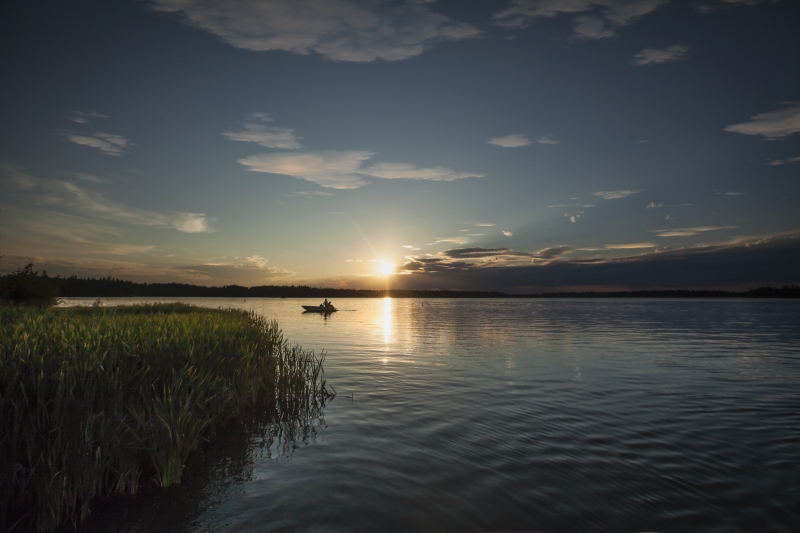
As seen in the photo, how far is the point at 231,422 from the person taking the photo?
42.4 feet

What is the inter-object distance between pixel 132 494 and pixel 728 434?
1543 centimetres

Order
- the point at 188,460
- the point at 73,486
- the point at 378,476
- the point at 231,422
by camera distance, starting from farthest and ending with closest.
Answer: the point at 231,422 < the point at 188,460 < the point at 378,476 < the point at 73,486

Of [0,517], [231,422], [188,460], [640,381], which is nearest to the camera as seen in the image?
[0,517]

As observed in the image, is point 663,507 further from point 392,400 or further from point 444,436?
point 392,400

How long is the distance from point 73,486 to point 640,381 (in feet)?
69.6

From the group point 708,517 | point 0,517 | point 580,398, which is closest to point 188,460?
point 0,517

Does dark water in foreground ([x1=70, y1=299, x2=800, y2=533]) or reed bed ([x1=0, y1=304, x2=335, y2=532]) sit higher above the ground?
reed bed ([x1=0, y1=304, x2=335, y2=532])

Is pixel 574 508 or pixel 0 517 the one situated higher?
pixel 0 517

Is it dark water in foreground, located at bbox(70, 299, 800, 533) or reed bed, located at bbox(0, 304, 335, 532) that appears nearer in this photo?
reed bed, located at bbox(0, 304, 335, 532)

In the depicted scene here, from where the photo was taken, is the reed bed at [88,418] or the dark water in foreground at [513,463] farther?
Answer: the dark water in foreground at [513,463]

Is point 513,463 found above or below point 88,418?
below

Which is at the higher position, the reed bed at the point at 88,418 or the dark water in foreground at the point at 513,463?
the reed bed at the point at 88,418

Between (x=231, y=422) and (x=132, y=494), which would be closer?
(x=132, y=494)

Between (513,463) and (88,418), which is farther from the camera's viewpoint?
(513,463)
